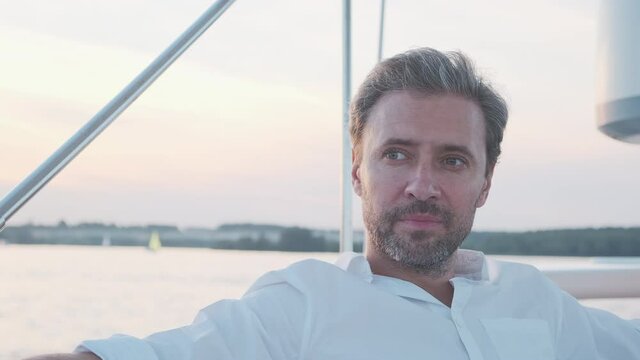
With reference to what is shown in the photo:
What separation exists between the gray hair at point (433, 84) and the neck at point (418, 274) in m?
0.23

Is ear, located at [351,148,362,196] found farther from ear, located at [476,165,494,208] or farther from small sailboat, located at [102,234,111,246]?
small sailboat, located at [102,234,111,246]

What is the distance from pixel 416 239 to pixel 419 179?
A: 0.10 metres

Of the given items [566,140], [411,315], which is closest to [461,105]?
[411,315]

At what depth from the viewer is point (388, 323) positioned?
1.33m

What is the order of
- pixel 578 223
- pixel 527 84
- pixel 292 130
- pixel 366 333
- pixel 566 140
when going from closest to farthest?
pixel 366 333 < pixel 578 223 < pixel 527 84 < pixel 292 130 < pixel 566 140

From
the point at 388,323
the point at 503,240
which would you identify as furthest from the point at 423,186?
the point at 503,240

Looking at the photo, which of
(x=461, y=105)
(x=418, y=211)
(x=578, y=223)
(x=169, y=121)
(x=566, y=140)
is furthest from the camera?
(x=169, y=121)

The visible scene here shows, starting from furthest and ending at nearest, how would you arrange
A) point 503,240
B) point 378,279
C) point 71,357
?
point 503,240 < point 378,279 < point 71,357

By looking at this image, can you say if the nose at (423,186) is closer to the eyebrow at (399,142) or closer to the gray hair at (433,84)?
the eyebrow at (399,142)

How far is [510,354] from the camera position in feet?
4.57

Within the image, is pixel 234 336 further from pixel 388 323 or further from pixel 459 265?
pixel 459 265

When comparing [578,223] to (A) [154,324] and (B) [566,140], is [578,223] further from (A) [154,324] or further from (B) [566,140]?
(A) [154,324]

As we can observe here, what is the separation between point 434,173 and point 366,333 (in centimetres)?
29

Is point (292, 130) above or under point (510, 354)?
above
